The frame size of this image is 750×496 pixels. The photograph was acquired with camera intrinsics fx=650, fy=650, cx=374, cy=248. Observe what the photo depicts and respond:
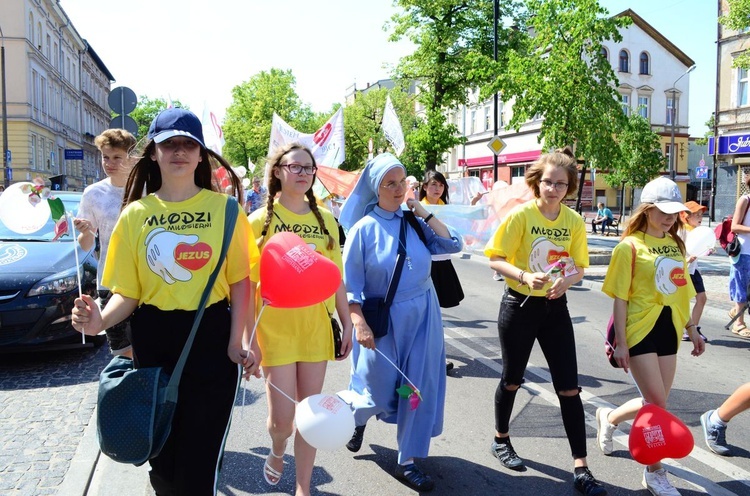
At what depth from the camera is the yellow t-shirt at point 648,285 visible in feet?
12.2

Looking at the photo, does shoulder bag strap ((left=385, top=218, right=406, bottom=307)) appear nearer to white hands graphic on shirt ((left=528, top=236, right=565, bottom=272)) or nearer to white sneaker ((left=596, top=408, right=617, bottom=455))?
white hands graphic on shirt ((left=528, top=236, right=565, bottom=272))

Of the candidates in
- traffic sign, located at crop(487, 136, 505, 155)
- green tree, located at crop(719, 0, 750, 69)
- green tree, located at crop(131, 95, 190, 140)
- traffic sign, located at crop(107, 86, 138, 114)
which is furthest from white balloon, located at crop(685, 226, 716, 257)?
green tree, located at crop(131, 95, 190, 140)

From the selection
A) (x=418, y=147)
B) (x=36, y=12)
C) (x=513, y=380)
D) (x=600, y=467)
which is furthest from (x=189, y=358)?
(x=36, y=12)

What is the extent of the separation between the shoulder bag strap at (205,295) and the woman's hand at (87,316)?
1.11 feet

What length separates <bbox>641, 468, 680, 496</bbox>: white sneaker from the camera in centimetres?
351

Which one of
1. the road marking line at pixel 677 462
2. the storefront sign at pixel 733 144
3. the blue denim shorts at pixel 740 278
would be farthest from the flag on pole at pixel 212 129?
the storefront sign at pixel 733 144

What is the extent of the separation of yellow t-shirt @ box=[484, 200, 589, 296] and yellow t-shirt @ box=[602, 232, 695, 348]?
0.23m

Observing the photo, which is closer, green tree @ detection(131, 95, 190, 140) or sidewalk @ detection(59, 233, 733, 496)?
sidewalk @ detection(59, 233, 733, 496)

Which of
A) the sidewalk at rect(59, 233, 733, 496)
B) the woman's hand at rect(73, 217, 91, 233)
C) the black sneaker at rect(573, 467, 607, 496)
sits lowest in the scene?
the sidewalk at rect(59, 233, 733, 496)

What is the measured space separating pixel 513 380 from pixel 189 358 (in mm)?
2147

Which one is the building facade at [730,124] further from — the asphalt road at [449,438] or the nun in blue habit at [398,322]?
the nun in blue habit at [398,322]

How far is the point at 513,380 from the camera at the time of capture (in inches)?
156

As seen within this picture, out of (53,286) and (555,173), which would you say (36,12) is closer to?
(53,286)

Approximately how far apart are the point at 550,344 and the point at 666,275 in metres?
0.77
